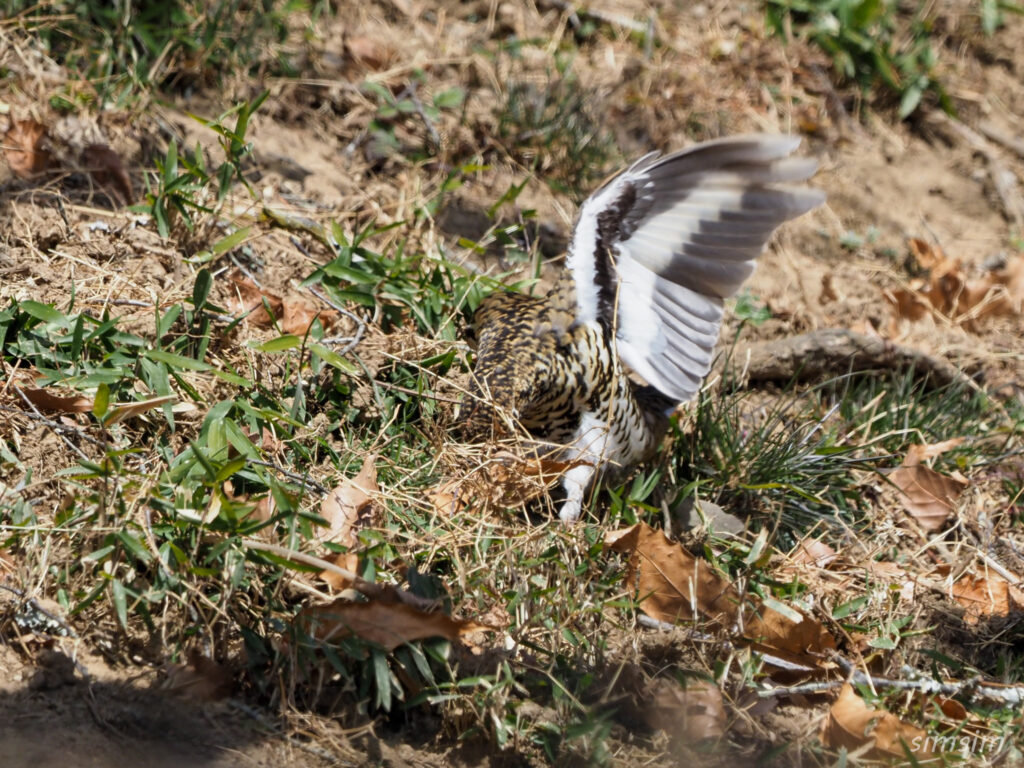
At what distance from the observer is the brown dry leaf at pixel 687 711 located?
2588 millimetres

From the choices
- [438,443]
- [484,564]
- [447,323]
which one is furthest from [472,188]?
[484,564]

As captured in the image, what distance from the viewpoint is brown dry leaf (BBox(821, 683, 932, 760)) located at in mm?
2559

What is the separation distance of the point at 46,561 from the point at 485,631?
1.03 metres

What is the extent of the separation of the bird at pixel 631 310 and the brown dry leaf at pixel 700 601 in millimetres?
332

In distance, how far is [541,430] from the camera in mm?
3396

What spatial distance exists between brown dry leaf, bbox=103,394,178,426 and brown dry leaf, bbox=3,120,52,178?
1.32 metres

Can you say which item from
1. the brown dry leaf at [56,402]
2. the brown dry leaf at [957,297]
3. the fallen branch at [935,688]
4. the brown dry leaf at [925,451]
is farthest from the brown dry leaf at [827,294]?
the brown dry leaf at [56,402]

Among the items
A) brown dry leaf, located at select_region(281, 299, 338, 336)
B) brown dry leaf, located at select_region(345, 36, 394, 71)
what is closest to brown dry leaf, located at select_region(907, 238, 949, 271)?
brown dry leaf, located at select_region(345, 36, 394, 71)

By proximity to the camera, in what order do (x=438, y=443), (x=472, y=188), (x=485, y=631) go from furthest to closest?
1. (x=472, y=188)
2. (x=438, y=443)
3. (x=485, y=631)

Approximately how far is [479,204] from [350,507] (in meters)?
2.06

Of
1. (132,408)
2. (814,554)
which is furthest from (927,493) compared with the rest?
(132,408)

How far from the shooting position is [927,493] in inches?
144

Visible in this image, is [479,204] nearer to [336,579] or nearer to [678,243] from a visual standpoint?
[678,243]

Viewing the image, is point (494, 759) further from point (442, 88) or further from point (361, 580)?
point (442, 88)
